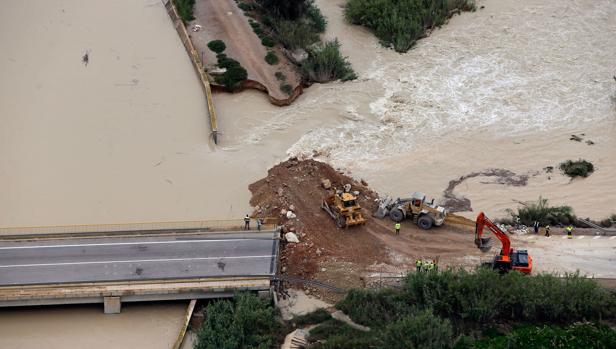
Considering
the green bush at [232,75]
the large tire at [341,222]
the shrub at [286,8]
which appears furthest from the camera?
the shrub at [286,8]

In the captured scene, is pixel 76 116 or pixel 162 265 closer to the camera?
pixel 162 265

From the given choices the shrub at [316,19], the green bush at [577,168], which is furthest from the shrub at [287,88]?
the green bush at [577,168]

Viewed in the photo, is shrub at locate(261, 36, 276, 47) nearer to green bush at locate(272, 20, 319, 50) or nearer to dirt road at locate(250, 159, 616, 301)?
green bush at locate(272, 20, 319, 50)

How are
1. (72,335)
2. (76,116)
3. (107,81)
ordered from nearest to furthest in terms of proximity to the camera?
(72,335)
(76,116)
(107,81)

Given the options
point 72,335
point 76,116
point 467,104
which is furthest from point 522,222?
point 76,116

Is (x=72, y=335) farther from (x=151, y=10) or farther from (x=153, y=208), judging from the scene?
(x=151, y=10)

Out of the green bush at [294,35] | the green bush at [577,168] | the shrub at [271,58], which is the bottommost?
the green bush at [577,168]

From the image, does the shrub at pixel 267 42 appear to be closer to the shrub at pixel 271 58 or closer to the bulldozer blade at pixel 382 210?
the shrub at pixel 271 58
